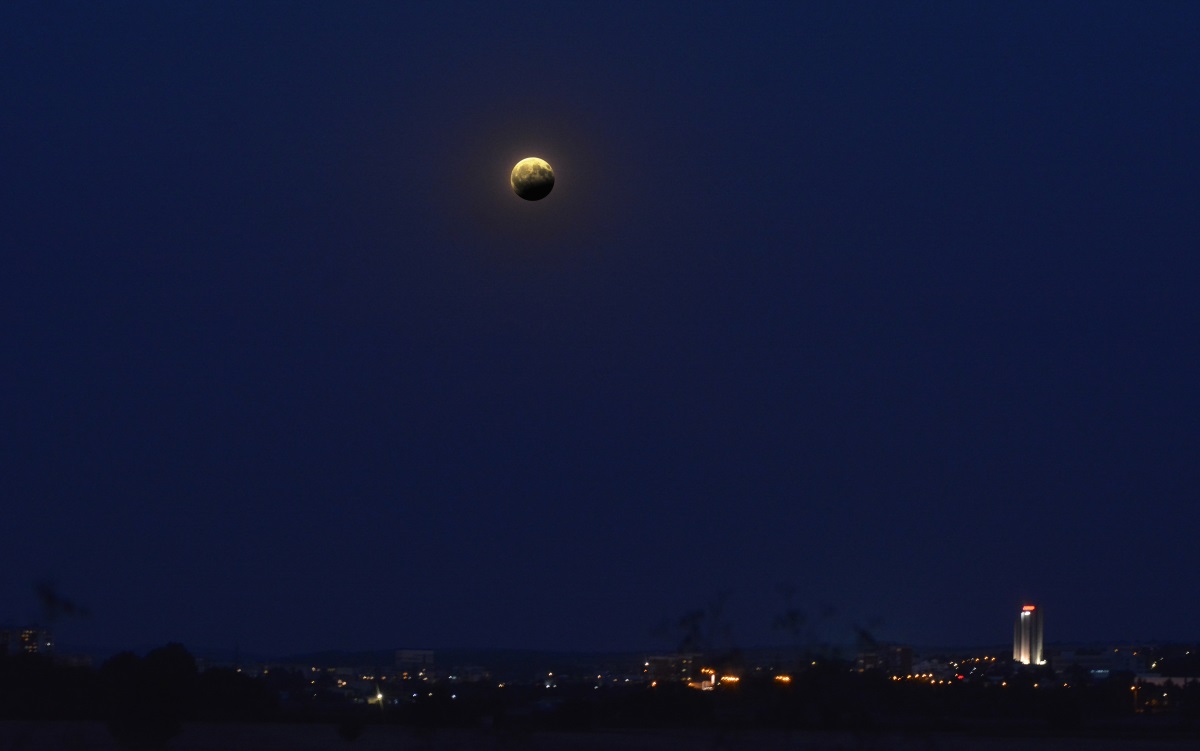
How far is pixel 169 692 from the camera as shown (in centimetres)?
3019

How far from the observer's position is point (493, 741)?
89.1 ft

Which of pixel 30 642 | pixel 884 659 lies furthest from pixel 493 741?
pixel 30 642

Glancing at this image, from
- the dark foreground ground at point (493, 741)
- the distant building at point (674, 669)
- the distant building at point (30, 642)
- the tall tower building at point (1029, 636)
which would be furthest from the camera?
the tall tower building at point (1029, 636)

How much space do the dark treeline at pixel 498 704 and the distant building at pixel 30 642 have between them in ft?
4.12

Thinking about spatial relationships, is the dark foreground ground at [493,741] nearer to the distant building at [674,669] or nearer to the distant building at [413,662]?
the distant building at [674,669]

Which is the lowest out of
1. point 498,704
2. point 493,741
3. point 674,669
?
point 493,741

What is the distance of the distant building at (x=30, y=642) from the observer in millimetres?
38531

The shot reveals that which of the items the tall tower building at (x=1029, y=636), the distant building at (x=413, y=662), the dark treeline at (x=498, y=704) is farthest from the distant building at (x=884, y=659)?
the tall tower building at (x=1029, y=636)

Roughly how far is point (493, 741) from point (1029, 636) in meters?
69.5

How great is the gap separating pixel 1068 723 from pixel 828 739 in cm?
1063

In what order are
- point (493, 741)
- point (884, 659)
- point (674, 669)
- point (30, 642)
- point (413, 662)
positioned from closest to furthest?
point (493, 741)
point (674, 669)
point (30, 642)
point (884, 659)
point (413, 662)

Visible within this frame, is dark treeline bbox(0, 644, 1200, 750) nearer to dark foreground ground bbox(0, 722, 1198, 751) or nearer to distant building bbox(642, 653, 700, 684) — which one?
dark foreground ground bbox(0, 722, 1198, 751)

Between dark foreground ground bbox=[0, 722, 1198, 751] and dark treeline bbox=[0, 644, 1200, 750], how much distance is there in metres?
0.51

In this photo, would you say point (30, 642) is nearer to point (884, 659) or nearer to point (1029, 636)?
point (884, 659)
